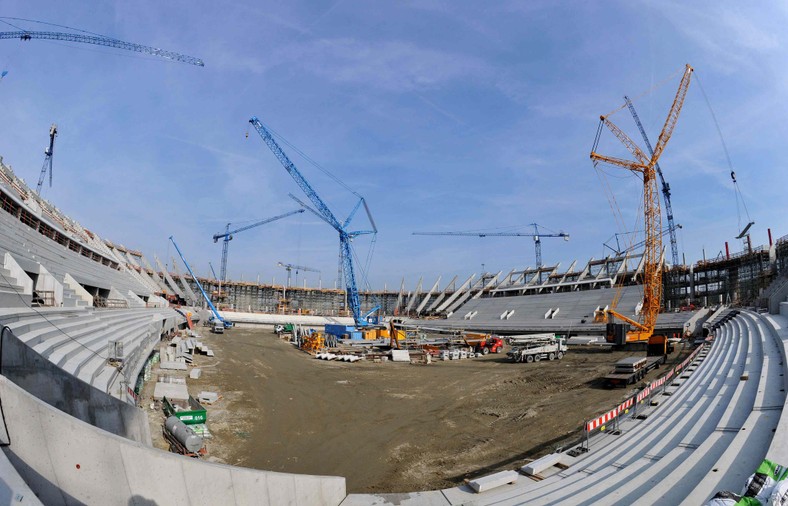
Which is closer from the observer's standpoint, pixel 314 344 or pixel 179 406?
pixel 179 406

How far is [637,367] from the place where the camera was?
17.7 m

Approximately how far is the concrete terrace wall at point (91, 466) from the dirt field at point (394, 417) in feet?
15.2

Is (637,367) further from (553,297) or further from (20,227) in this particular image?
(553,297)

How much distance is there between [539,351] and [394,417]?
16068mm

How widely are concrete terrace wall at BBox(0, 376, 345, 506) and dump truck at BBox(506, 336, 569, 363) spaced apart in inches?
947

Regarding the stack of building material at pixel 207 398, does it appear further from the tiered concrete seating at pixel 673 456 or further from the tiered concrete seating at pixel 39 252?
the tiered concrete seating at pixel 673 456

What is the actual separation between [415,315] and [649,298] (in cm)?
5215

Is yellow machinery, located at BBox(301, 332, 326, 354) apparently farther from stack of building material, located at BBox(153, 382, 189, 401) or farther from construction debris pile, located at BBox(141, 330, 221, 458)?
stack of building material, located at BBox(153, 382, 189, 401)

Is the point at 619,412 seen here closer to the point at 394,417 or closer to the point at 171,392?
the point at 394,417

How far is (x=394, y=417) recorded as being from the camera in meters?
13.8

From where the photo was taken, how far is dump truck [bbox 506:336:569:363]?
26.2 metres

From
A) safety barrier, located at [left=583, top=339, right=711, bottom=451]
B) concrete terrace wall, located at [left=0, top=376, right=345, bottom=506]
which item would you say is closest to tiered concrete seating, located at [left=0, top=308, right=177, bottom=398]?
concrete terrace wall, located at [left=0, top=376, right=345, bottom=506]

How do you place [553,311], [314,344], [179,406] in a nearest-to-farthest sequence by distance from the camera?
[179,406] < [314,344] < [553,311]

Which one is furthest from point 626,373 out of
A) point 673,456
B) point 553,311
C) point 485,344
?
point 553,311
